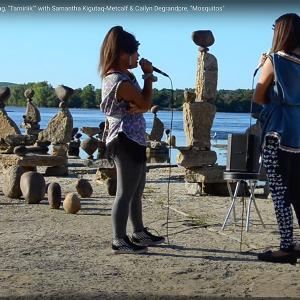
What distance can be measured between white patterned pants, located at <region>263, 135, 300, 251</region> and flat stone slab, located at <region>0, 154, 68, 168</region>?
7.84m

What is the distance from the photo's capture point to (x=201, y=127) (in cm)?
1042

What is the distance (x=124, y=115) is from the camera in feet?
18.4

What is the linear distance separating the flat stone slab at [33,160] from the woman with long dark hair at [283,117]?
7.85 m

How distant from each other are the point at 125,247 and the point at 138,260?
9.2 inches

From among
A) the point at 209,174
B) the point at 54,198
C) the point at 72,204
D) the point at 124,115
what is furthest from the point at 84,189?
the point at 124,115

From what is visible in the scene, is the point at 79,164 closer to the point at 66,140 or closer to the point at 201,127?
the point at 66,140

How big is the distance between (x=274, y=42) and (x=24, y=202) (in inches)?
180

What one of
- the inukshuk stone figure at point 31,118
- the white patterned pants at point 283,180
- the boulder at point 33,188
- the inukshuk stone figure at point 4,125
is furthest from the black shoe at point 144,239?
the inukshuk stone figure at point 31,118

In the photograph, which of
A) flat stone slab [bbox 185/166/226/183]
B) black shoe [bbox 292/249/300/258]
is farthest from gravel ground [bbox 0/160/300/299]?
flat stone slab [bbox 185/166/226/183]

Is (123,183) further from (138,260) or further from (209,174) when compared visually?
(209,174)

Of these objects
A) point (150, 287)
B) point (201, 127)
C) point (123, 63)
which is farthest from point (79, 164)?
point (150, 287)

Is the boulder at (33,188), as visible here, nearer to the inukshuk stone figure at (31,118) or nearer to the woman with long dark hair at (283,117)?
the woman with long dark hair at (283,117)

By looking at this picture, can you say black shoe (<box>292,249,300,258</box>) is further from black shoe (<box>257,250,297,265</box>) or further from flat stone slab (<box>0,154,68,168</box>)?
flat stone slab (<box>0,154,68,168</box>)

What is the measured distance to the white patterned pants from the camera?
17.8 ft
